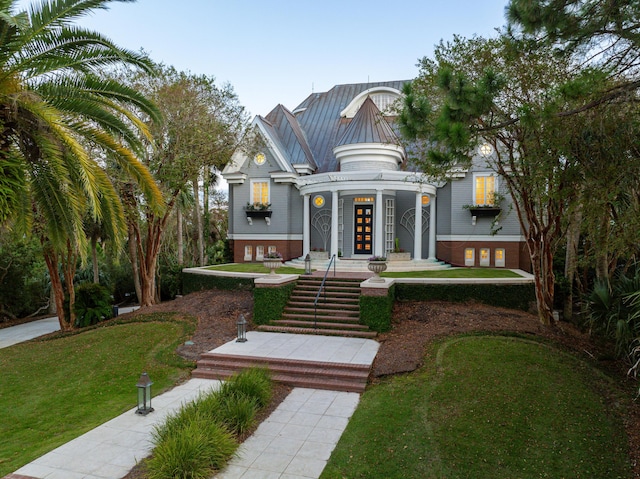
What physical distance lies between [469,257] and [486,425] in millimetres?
14991

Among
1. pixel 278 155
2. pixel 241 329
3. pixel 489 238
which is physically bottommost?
pixel 241 329

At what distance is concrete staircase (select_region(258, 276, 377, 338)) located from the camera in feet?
40.7

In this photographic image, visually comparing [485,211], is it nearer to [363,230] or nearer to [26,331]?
[363,230]

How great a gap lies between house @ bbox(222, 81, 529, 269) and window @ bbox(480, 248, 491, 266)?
1.8 inches

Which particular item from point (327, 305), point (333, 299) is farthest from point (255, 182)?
point (327, 305)

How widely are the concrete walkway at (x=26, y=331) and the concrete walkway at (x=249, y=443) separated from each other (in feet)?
32.9

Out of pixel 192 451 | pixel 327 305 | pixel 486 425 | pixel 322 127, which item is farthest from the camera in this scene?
pixel 322 127

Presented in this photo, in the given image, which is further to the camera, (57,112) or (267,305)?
(267,305)

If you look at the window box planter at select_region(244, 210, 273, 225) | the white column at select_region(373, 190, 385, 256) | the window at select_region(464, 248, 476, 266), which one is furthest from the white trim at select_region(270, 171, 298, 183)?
the window at select_region(464, 248, 476, 266)

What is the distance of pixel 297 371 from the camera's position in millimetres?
9406

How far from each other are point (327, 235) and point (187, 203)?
7.28m

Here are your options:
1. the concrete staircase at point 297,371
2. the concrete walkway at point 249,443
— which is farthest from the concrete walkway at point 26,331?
the concrete walkway at point 249,443

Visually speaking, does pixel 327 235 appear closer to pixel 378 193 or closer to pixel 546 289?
pixel 378 193

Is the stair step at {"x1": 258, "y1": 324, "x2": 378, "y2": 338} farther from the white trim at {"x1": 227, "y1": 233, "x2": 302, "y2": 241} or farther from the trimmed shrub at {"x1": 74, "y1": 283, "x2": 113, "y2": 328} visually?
the white trim at {"x1": 227, "y1": 233, "x2": 302, "y2": 241}
